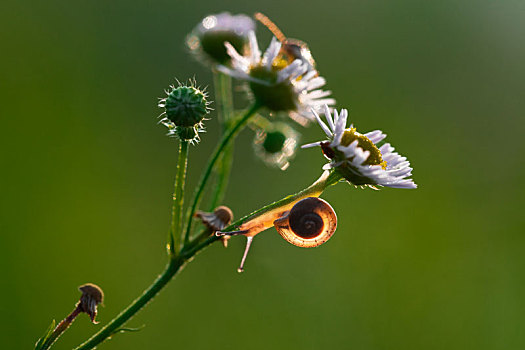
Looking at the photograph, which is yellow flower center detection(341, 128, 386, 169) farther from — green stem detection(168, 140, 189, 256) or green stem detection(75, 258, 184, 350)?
green stem detection(75, 258, 184, 350)

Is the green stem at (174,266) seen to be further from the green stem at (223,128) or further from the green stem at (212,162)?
the green stem at (223,128)

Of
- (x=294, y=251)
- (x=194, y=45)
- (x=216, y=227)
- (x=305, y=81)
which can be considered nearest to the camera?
(x=216, y=227)

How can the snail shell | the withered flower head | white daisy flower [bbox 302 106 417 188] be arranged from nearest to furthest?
the snail shell → the withered flower head → white daisy flower [bbox 302 106 417 188]

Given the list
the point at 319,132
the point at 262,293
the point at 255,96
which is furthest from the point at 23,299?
the point at 319,132

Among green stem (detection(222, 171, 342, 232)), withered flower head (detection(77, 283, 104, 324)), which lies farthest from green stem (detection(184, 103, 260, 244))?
withered flower head (detection(77, 283, 104, 324))

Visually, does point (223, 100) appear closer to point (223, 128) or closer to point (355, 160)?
point (223, 128)

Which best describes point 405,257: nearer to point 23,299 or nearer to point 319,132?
point 319,132
